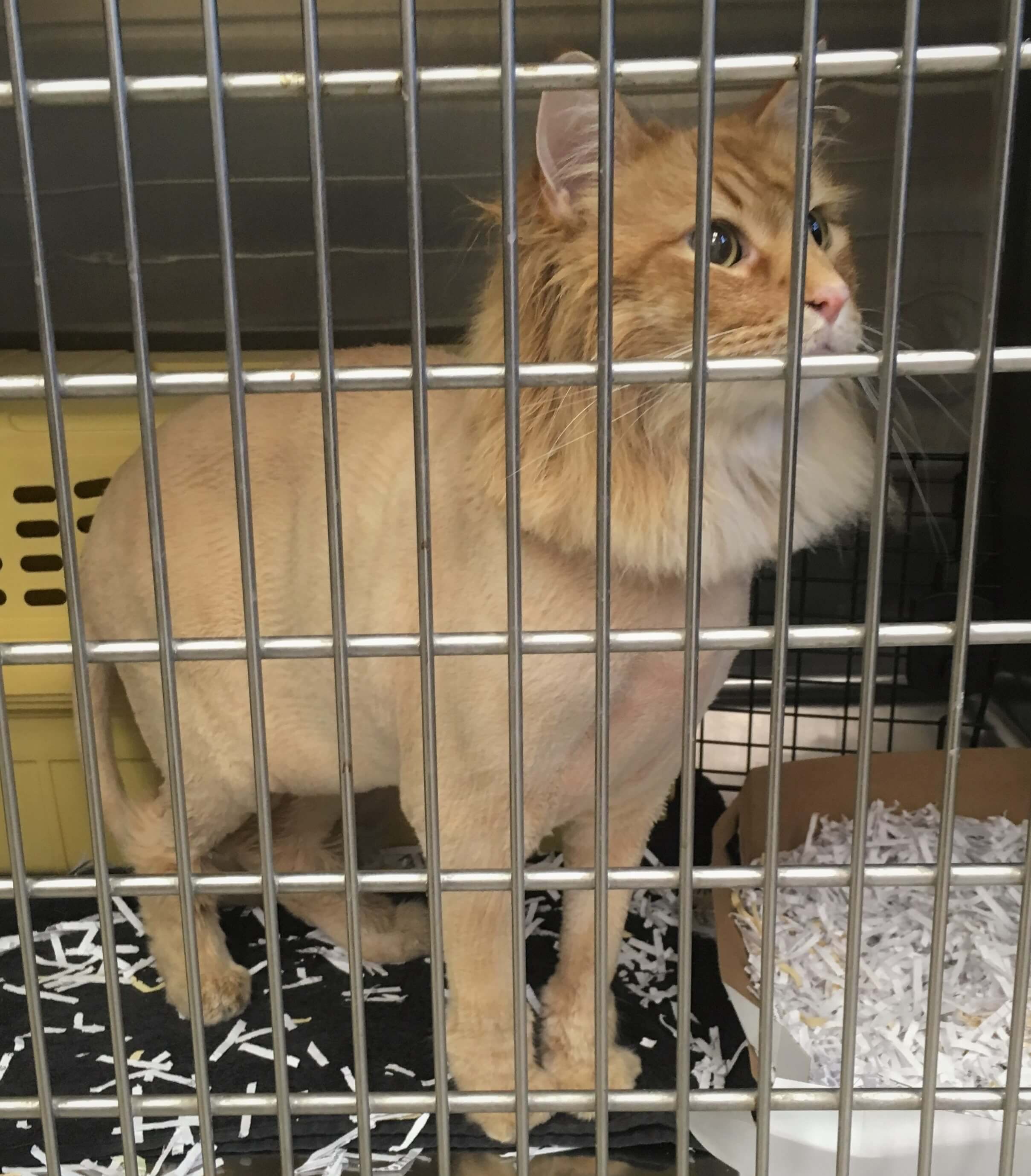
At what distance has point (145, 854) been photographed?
4.01 feet

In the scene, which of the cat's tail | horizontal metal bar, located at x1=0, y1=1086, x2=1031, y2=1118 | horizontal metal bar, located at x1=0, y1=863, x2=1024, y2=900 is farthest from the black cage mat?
horizontal metal bar, located at x1=0, y1=863, x2=1024, y2=900

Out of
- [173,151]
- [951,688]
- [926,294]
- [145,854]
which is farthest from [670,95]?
[145,854]

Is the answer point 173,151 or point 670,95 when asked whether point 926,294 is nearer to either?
point 670,95

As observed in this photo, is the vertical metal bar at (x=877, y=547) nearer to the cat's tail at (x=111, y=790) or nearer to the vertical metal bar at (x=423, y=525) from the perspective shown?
the vertical metal bar at (x=423, y=525)

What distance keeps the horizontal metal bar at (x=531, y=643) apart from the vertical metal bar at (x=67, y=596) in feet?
0.09

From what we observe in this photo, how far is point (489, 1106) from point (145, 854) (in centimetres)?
64

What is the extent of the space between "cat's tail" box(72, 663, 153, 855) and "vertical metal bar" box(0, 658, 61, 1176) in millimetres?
535

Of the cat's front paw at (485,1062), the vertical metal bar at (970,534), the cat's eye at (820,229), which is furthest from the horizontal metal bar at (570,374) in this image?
the cat's front paw at (485,1062)

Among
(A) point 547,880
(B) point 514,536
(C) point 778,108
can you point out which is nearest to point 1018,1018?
(A) point 547,880

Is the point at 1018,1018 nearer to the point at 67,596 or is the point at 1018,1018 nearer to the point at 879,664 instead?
the point at 67,596

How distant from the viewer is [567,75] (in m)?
0.53

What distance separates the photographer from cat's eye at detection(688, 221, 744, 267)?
821 mm

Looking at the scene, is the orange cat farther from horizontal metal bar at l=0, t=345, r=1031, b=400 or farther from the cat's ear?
horizontal metal bar at l=0, t=345, r=1031, b=400

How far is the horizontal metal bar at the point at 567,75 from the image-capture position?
53cm
